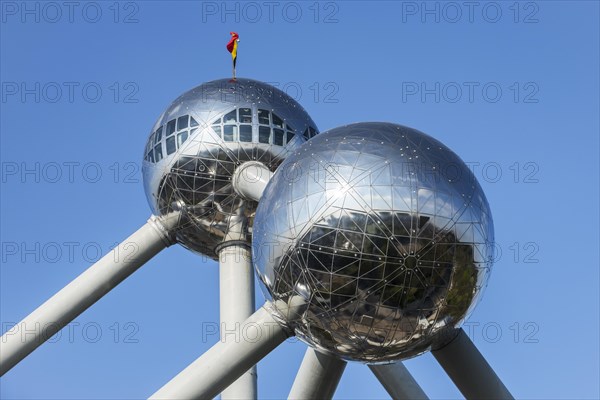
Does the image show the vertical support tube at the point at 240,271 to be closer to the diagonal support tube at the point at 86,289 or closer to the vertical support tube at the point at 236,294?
the vertical support tube at the point at 236,294

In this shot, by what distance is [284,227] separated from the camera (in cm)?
1245

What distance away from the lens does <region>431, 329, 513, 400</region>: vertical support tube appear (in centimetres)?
→ 1347

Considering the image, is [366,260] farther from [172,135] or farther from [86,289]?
[86,289]

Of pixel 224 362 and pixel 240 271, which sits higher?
pixel 240 271

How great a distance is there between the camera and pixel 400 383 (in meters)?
16.4

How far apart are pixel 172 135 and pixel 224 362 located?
4333mm

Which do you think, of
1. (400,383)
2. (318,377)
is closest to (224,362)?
(318,377)

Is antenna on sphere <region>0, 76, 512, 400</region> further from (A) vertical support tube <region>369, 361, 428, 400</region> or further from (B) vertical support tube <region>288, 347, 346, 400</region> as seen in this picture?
(A) vertical support tube <region>369, 361, 428, 400</region>

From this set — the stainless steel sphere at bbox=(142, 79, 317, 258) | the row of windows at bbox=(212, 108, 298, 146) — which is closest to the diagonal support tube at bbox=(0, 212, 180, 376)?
the stainless steel sphere at bbox=(142, 79, 317, 258)

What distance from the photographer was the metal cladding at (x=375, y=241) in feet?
39.4

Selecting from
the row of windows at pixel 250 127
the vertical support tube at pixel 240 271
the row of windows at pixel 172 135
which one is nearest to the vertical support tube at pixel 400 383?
the vertical support tube at pixel 240 271

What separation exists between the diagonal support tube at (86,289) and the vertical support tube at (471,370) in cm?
499

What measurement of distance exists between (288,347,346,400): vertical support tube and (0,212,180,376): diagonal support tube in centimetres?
303

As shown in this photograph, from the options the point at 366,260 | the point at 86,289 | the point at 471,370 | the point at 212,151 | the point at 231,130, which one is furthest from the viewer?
the point at 86,289
